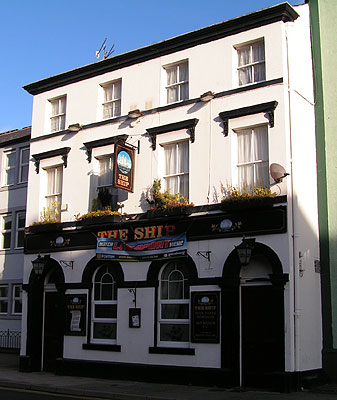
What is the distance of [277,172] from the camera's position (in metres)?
14.4

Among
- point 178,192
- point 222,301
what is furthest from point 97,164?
point 222,301

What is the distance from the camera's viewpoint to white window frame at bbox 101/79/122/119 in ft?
62.5

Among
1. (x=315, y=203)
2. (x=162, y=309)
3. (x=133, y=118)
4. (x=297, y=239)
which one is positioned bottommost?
(x=162, y=309)

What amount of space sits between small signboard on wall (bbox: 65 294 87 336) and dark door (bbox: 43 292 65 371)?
341 millimetres

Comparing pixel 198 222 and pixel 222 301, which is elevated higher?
pixel 198 222

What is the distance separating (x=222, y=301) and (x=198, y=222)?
92.7 inches

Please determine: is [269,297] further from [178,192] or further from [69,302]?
[69,302]

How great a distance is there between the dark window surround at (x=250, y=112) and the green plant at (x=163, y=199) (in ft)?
7.69

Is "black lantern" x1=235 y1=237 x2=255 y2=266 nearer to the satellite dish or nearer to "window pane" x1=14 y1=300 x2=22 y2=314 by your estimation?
the satellite dish

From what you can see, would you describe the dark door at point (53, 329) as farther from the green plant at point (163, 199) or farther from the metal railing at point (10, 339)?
the green plant at point (163, 199)

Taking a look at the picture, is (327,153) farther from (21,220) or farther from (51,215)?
(21,220)

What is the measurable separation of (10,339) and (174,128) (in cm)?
1261

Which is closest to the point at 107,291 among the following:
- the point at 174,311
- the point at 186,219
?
the point at 174,311

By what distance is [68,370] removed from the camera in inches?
703
